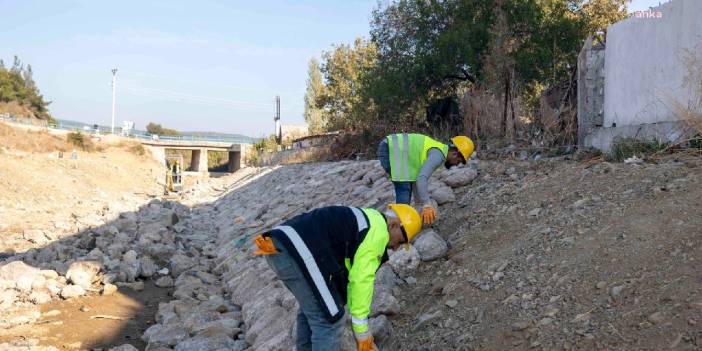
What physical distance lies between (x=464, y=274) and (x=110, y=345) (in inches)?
157

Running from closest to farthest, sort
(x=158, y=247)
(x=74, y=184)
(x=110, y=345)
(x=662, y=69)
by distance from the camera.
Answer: (x=110, y=345) → (x=662, y=69) → (x=158, y=247) → (x=74, y=184)

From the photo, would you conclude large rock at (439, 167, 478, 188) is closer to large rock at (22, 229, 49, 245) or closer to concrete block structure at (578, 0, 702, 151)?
concrete block structure at (578, 0, 702, 151)

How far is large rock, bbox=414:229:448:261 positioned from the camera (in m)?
4.93

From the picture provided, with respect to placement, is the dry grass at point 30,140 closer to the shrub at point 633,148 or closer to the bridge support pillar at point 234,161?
the bridge support pillar at point 234,161

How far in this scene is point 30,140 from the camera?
124 feet

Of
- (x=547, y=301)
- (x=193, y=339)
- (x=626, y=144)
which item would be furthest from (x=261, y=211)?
(x=547, y=301)

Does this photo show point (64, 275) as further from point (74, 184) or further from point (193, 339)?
point (74, 184)

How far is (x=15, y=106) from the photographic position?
5109cm

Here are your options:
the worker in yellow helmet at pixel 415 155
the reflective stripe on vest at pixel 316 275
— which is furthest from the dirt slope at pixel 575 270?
the reflective stripe on vest at pixel 316 275

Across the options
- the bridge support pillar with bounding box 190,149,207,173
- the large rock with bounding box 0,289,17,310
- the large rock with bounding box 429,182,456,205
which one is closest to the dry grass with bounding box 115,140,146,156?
the bridge support pillar with bounding box 190,149,207,173

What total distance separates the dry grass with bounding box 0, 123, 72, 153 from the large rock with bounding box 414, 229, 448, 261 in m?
36.3

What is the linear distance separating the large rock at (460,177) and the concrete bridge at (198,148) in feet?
136

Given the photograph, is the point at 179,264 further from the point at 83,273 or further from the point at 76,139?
the point at 76,139

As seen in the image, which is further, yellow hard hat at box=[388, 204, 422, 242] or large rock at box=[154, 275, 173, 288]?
large rock at box=[154, 275, 173, 288]
